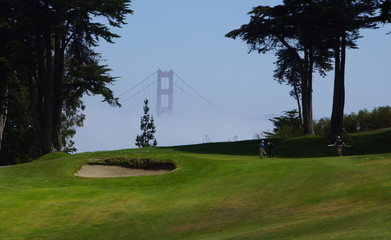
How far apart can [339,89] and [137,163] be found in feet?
89.5

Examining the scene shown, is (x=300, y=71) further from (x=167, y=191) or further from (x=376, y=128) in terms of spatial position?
(x=167, y=191)

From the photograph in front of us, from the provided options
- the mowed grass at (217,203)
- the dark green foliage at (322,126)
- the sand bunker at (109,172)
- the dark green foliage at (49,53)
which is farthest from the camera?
the dark green foliage at (322,126)

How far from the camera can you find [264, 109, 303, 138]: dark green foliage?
2808 inches

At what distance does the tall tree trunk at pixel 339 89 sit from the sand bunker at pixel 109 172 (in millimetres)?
25670

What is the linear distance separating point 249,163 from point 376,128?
34.6 metres

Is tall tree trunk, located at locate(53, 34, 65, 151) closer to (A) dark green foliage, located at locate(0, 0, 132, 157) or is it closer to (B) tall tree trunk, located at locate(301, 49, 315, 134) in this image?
(A) dark green foliage, located at locate(0, 0, 132, 157)

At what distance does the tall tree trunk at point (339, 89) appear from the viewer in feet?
199

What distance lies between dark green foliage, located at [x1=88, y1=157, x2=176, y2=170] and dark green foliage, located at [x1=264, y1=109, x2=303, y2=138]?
30835mm

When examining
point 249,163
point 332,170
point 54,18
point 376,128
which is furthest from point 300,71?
point 332,170

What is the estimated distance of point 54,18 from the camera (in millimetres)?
59656

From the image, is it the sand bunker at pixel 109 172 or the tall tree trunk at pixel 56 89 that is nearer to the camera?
the sand bunker at pixel 109 172

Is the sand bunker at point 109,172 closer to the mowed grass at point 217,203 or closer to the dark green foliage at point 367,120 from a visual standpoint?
the mowed grass at point 217,203

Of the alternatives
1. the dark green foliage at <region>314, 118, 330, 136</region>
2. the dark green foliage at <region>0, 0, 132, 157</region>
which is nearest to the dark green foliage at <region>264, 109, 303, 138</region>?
the dark green foliage at <region>314, 118, 330, 136</region>

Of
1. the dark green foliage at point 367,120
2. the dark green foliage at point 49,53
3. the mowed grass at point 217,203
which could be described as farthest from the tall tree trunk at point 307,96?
the mowed grass at point 217,203
